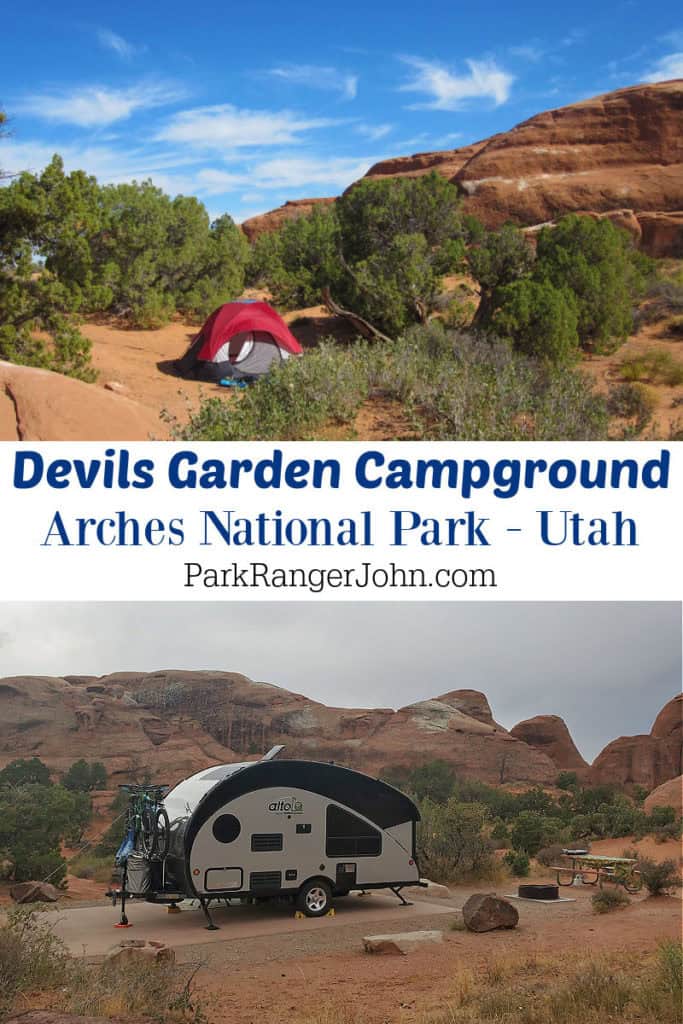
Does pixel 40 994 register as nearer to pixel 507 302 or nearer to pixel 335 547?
pixel 335 547

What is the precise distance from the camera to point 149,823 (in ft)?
23.0

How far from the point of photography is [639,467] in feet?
21.1

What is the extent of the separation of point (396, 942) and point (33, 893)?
3.82 m

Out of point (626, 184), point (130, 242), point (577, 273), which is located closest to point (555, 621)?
point (577, 273)

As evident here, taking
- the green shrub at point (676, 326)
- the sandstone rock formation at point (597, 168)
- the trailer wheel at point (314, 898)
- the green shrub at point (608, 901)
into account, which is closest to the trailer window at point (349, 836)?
the trailer wheel at point (314, 898)

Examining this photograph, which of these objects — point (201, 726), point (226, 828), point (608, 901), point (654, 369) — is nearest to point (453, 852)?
point (608, 901)

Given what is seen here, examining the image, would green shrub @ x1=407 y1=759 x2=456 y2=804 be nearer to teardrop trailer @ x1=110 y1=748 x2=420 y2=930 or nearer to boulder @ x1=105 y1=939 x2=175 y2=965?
teardrop trailer @ x1=110 y1=748 x2=420 y2=930

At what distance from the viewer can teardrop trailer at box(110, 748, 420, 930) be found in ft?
22.9

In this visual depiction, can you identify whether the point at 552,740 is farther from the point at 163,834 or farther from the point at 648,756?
the point at 163,834

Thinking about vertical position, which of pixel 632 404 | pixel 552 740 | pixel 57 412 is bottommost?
pixel 552 740

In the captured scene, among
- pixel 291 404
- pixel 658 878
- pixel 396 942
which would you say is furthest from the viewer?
pixel 291 404

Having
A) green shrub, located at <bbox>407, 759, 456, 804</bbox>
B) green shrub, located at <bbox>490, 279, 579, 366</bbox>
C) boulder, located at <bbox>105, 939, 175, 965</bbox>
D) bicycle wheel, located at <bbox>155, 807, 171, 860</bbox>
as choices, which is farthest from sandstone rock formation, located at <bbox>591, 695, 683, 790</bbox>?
boulder, located at <bbox>105, 939, 175, 965</bbox>

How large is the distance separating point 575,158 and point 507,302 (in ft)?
83.1

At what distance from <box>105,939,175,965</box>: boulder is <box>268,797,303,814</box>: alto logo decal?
59.3 inches
